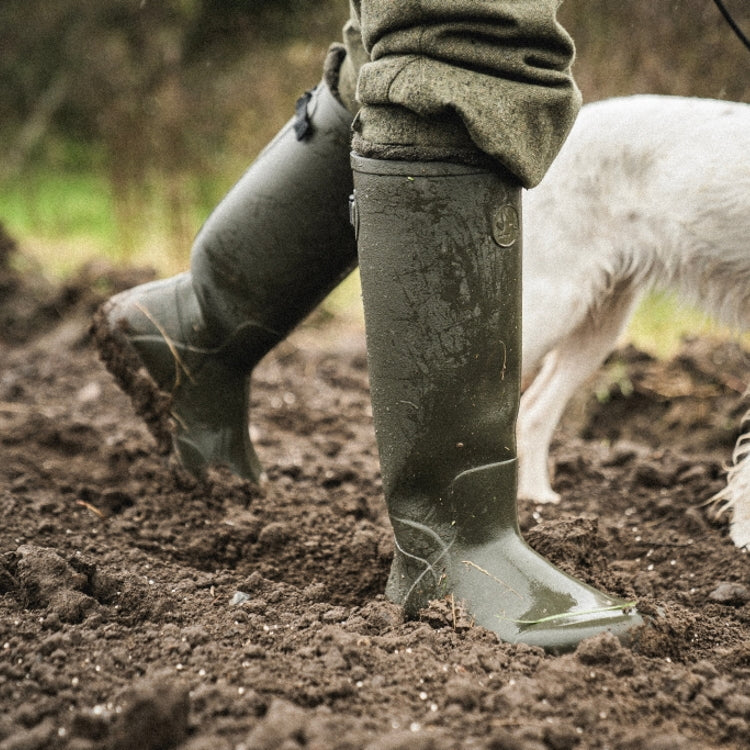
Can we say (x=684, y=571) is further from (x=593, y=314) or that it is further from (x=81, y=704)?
(x=81, y=704)

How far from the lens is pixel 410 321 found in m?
1.52

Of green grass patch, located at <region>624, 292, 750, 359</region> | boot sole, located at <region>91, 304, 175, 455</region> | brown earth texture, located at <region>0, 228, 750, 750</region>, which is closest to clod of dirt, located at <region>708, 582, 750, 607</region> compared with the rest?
brown earth texture, located at <region>0, 228, 750, 750</region>

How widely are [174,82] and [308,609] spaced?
216 inches

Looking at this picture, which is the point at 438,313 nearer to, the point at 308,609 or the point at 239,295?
the point at 308,609

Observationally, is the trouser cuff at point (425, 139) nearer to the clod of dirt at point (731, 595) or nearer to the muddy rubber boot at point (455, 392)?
the muddy rubber boot at point (455, 392)

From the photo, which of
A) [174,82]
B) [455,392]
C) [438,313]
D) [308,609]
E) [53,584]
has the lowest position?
[308,609]

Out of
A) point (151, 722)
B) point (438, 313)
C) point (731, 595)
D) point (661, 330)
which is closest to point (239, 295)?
point (438, 313)

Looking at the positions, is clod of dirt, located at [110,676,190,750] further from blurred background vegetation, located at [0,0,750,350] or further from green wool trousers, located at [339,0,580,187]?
blurred background vegetation, located at [0,0,750,350]

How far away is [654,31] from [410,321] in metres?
3.19

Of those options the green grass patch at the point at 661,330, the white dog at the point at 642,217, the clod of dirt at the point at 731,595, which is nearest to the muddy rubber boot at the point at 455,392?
the clod of dirt at the point at 731,595

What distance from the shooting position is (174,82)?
6387 mm

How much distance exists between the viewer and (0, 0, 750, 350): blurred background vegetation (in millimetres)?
4055

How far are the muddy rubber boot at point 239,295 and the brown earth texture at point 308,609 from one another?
0.54 ft

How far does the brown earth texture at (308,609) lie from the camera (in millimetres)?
1252
